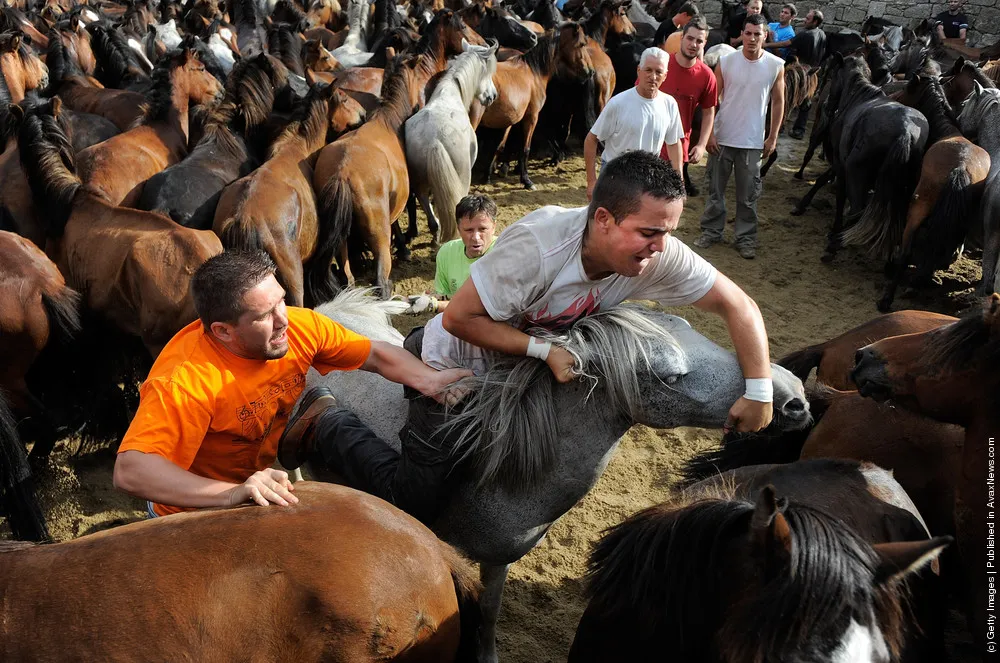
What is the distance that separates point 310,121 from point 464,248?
2.27 m

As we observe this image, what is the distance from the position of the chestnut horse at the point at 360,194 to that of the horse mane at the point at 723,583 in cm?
381

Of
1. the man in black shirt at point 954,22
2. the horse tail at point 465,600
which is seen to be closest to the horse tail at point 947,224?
the horse tail at point 465,600

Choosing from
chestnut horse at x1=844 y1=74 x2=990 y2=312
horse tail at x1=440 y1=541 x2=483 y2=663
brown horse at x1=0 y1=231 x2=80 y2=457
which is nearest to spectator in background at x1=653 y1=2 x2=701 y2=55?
chestnut horse at x1=844 y1=74 x2=990 y2=312

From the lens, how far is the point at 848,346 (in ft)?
10.3

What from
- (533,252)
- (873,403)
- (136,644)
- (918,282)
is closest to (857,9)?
(918,282)

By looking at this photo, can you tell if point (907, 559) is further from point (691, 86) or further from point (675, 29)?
point (675, 29)

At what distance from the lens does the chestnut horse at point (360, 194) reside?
202 inches

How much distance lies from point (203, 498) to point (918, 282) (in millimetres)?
6323

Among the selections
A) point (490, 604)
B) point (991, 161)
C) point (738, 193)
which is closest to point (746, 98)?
point (738, 193)

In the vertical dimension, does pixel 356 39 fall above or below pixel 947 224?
above

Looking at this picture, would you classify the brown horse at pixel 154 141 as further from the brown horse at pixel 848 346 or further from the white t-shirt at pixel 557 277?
the brown horse at pixel 848 346

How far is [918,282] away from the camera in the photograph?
6109mm

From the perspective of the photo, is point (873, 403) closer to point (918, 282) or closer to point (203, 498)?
point (203, 498)

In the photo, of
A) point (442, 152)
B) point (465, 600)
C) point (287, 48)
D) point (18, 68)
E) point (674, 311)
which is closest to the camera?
point (465, 600)
